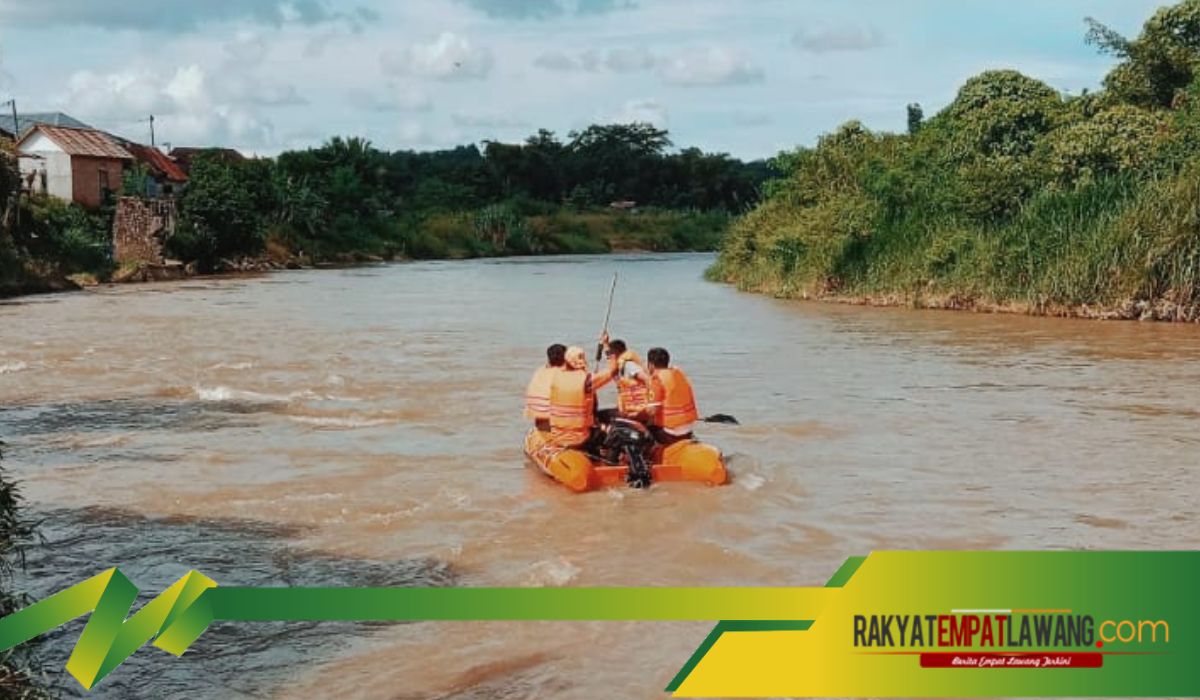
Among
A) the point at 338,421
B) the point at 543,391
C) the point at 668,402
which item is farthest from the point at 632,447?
the point at 338,421

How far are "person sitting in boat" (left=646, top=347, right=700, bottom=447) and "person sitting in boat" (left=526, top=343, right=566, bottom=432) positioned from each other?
2.37 feet

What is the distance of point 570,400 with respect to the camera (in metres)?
9.88

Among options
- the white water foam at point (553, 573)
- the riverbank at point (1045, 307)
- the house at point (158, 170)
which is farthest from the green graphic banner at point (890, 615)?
the house at point (158, 170)

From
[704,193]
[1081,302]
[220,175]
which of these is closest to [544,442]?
[1081,302]

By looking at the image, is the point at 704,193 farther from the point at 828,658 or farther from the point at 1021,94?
the point at 828,658

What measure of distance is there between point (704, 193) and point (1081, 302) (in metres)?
66.2

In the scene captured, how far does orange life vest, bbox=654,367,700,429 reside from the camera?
10070 mm

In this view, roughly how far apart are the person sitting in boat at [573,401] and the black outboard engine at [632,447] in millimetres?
199

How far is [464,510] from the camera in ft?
31.4

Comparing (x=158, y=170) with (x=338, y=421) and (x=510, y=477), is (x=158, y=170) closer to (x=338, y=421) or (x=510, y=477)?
(x=338, y=421)

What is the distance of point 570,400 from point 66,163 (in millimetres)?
42300

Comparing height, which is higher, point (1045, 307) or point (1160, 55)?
point (1160, 55)

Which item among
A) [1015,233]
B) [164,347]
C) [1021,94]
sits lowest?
[164,347]

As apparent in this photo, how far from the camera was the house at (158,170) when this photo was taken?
178 feet
